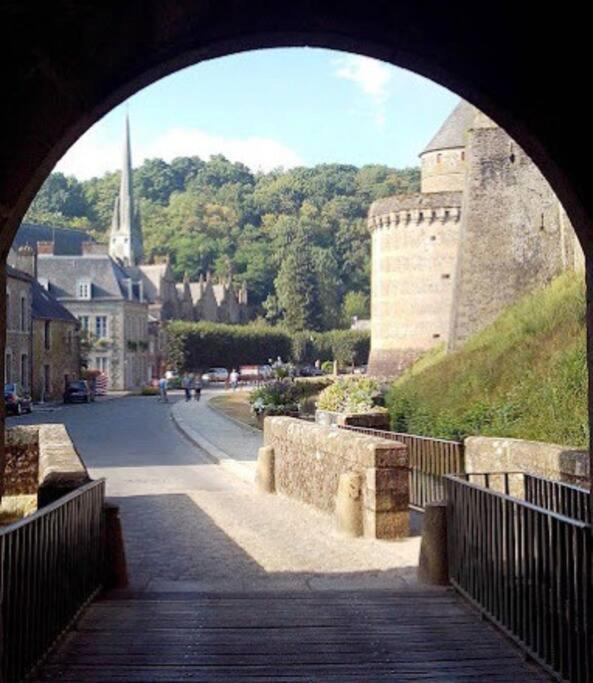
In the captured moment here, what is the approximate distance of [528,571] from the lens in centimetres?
591

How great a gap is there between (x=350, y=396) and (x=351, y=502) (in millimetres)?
13063

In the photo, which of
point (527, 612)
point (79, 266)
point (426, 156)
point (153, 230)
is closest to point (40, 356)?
point (79, 266)

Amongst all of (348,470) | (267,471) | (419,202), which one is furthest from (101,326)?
(348,470)

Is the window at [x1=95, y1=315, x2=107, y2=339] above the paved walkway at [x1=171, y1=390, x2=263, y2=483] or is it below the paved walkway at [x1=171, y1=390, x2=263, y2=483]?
above

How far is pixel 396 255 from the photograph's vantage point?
51.1 m

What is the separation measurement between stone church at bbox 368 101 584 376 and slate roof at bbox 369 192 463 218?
48mm

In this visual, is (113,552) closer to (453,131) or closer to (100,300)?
(453,131)

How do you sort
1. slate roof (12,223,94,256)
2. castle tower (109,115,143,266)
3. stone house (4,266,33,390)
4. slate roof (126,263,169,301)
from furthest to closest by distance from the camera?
castle tower (109,115,143,266) < slate roof (12,223,94,256) < slate roof (126,263,169,301) < stone house (4,266,33,390)

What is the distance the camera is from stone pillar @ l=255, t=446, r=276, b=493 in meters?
15.2

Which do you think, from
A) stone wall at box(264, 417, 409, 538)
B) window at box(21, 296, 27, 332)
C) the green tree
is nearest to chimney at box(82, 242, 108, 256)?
window at box(21, 296, 27, 332)

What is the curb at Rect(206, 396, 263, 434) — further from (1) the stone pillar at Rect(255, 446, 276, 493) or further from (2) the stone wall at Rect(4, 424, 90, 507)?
(2) the stone wall at Rect(4, 424, 90, 507)

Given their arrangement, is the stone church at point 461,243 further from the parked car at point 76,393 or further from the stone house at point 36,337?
the stone house at point 36,337

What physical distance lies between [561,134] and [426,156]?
47556 millimetres

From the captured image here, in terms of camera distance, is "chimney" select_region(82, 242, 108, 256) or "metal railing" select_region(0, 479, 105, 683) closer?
"metal railing" select_region(0, 479, 105, 683)
